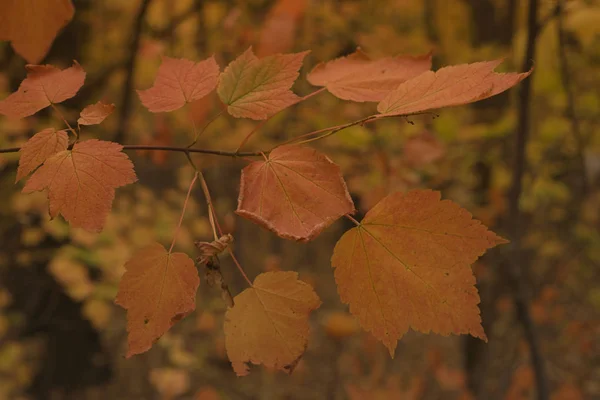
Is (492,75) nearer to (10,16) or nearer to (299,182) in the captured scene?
(299,182)

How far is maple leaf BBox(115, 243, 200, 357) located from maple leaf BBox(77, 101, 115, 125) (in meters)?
0.14

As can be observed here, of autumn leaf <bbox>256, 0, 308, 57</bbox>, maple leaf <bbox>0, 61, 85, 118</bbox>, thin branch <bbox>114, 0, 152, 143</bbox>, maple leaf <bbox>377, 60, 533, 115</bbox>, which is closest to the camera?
maple leaf <bbox>377, 60, 533, 115</bbox>

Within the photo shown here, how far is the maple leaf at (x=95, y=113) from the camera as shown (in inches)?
19.7

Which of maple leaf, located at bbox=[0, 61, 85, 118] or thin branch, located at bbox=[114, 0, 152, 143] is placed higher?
maple leaf, located at bbox=[0, 61, 85, 118]

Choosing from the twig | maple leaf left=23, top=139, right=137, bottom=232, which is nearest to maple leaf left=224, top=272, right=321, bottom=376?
maple leaf left=23, top=139, right=137, bottom=232

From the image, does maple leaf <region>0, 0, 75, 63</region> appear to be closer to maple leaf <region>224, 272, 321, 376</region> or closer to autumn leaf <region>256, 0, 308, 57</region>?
maple leaf <region>224, 272, 321, 376</region>

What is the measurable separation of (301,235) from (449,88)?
0.17 meters

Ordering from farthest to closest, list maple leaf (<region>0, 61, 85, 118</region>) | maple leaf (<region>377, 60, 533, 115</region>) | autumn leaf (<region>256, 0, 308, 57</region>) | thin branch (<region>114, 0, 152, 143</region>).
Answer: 1. autumn leaf (<region>256, 0, 308, 57</region>)
2. thin branch (<region>114, 0, 152, 143</region>)
3. maple leaf (<region>0, 61, 85, 118</region>)
4. maple leaf (<region>377, 60, 533, 115</region>)

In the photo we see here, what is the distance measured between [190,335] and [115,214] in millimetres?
2068

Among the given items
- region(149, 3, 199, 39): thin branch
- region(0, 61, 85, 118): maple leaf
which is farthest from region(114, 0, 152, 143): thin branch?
region(0, 61, 85, 118): maple leaf

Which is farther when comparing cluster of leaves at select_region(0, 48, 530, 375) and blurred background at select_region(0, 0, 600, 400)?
blurred background at select_region(0, 0, 600, 400)

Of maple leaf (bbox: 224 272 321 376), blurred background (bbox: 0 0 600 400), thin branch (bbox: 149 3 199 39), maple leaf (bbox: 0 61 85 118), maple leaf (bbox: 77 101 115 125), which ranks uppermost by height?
maple leaf (bbox: 0 61 85 118)

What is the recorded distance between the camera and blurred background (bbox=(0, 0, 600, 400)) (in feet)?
5.02

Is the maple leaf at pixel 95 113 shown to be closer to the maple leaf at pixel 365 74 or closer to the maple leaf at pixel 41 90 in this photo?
the maple leaf at pixel 41 90
